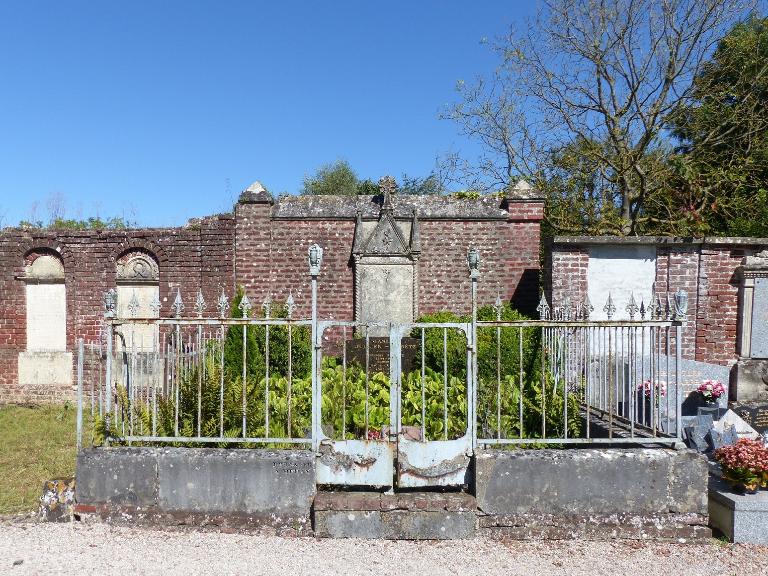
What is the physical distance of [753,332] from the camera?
8.57 metres

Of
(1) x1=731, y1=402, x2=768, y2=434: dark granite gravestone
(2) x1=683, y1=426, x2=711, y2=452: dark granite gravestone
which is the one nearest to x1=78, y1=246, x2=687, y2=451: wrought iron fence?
(2) x1=683, y1=426, x2=711, y2=452: dark granite gravestone

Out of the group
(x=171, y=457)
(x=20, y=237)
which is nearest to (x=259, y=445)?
(x=171, y=457)

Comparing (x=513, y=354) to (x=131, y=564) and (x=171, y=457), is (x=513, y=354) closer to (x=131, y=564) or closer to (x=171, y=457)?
(x=171, y=457)

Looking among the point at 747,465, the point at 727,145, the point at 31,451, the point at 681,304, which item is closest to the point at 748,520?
the point at 747,465

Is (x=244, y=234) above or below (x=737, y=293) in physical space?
above

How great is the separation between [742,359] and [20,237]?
11.8 m

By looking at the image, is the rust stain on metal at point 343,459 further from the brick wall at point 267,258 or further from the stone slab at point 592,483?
the brick wall at point 267,258

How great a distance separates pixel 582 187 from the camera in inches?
610

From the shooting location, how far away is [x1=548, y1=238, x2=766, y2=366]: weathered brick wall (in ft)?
28.2

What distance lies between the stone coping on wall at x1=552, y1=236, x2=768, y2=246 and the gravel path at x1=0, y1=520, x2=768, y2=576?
5.27 metres

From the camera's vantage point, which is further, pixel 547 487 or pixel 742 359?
pixel 742 359

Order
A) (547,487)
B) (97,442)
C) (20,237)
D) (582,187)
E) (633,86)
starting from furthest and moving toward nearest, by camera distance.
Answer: (582,187)
(633,86)
(20,237)
(97,442)
(547,487)

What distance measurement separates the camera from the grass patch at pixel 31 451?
16.3 ft

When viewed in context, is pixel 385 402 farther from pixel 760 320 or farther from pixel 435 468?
pixel 760 320
